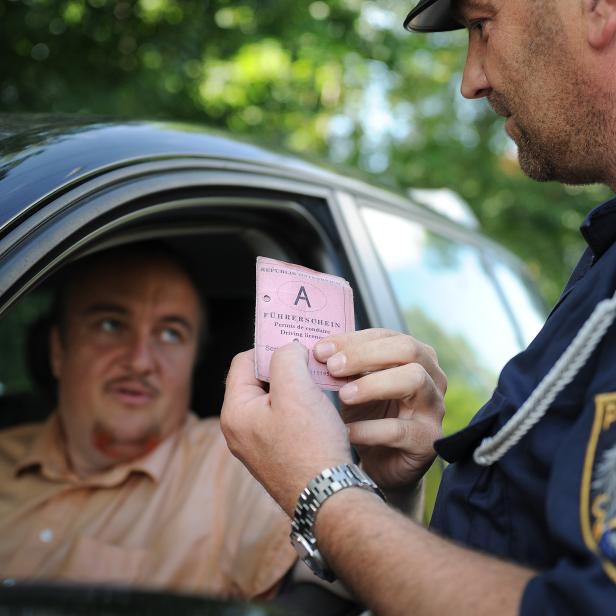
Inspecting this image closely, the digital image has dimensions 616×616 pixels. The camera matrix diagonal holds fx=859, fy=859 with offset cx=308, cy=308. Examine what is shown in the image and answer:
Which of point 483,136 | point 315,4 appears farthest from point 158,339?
point 483,136

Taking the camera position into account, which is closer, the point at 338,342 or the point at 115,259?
the point at 338,342

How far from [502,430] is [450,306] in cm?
186

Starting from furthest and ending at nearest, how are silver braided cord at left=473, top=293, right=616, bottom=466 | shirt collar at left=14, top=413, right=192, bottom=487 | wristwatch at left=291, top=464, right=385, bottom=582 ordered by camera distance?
shirt collar at left=14, top=413, right=192, bottom=487 < wristwatch at left=291, top=464, right=385, bottom=582 < silver braided cord at left=473, top=293, right=616, bottom=466

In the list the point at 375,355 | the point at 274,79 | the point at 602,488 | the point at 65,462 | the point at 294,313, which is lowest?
the point at 602,488

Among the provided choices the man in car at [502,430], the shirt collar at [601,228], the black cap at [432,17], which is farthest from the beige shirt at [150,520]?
the black cap at [432,17]

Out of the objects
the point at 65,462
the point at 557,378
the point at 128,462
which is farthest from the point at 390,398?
the point at 65,462

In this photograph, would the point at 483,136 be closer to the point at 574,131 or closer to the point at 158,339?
the point at 158,339

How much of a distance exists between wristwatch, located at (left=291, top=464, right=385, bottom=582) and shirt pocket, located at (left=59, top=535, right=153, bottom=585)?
120 centimetres

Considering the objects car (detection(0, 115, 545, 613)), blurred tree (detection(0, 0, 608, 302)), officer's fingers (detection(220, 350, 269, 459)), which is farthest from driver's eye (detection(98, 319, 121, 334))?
officer's fingers (detection(220, 350, 269, 459))

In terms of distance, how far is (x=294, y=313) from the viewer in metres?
1.52

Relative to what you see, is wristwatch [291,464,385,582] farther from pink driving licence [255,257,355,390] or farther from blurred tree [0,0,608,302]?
blurred tree [0,0,608,302]

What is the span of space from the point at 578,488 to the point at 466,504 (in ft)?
1.01

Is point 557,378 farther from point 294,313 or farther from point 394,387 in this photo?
point 294,313

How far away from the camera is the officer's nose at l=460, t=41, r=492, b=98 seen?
1732mm
